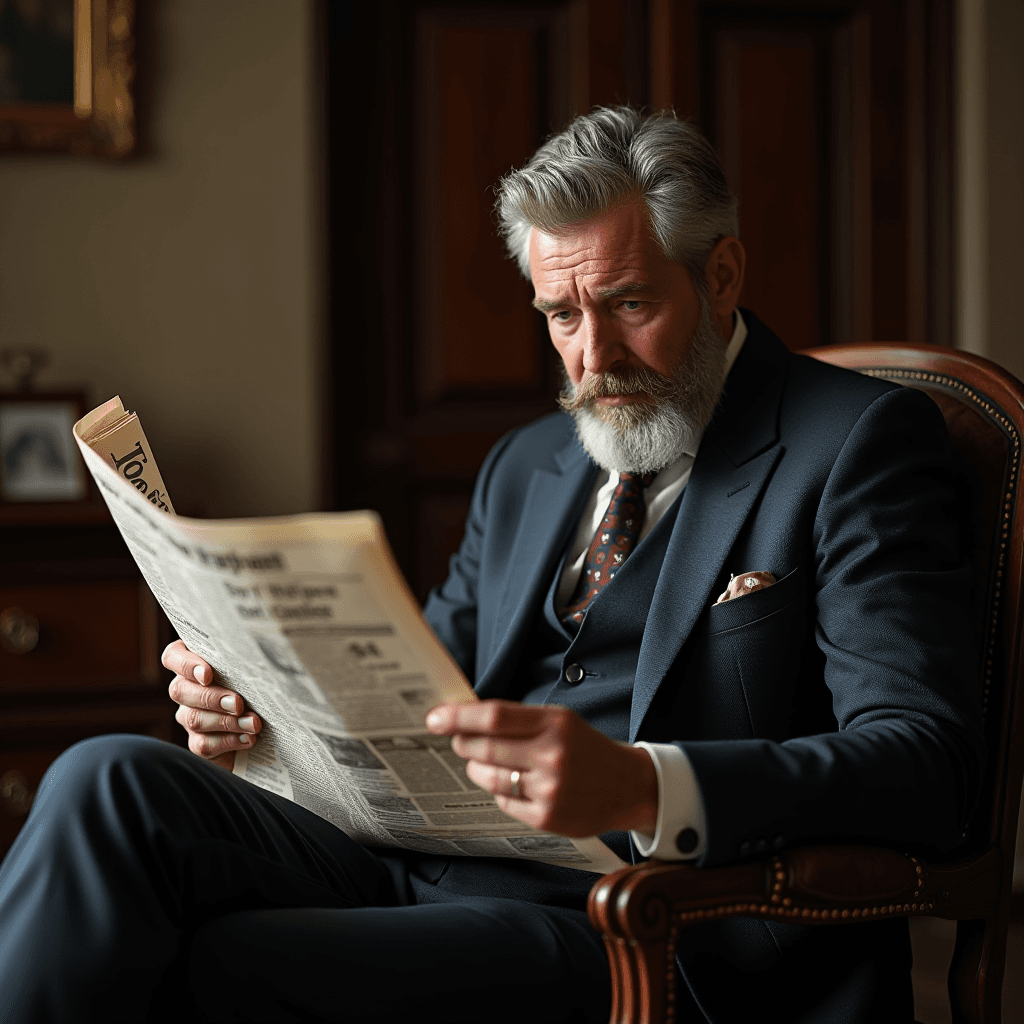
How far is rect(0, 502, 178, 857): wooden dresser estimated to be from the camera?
225cm

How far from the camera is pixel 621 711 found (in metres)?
1.37

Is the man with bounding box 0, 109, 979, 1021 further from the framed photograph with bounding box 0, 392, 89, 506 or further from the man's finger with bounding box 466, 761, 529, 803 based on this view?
the framed photograph with bounding box 0, 392, 89, 506

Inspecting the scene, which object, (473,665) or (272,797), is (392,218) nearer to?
(473,665)

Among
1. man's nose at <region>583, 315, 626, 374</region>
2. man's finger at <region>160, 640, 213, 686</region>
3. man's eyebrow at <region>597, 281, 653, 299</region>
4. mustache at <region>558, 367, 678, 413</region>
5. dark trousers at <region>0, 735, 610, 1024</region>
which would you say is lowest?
dark trousers at <region>0, 735, 610, 1024</region>

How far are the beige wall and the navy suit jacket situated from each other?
1433 millimetres

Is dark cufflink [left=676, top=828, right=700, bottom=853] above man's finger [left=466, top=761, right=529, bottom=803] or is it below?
below

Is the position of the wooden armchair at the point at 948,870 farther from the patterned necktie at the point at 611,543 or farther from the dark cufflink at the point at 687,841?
the patterned necktie at the point at 611,543

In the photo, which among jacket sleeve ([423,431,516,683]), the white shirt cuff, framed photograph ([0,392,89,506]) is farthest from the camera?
framed photograph ([0,392,89,506])

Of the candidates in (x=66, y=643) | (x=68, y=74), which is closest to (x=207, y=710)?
Answer: (x=66, y=643)

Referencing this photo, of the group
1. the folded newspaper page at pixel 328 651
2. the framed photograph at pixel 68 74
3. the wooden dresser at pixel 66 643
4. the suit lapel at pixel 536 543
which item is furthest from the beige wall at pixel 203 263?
the folded newspaper page at pixel 328 651

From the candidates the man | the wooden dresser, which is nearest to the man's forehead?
the man

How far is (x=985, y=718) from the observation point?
1335 mm

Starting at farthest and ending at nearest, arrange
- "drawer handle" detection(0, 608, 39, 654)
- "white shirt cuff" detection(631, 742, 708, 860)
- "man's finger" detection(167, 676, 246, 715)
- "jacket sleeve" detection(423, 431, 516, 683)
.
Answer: "drawer handle" detection(0, 608, 39, 654), "jacket sleeve" detection(423, 431, 516, 683), "man's finger" detection(167, 676, 246, 715), "white shirt cuff" detection(631, 742, 708, 860)

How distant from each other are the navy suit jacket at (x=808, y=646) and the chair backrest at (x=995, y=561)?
67 millimetres
